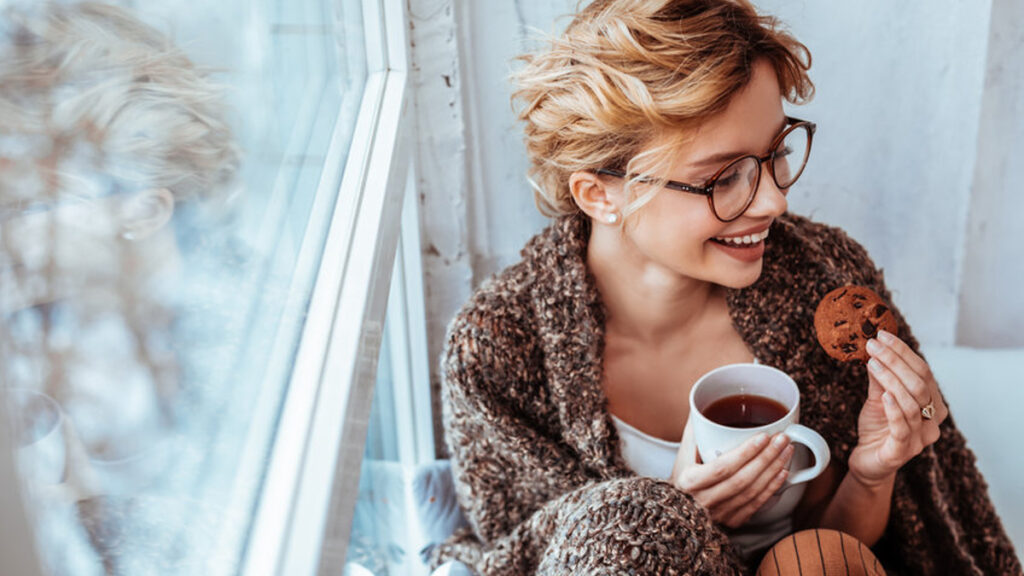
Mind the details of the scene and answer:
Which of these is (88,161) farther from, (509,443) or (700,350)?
(700,350)

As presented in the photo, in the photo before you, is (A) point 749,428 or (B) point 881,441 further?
(B) point 881,441

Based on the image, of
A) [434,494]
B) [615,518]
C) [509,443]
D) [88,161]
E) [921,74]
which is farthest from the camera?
[434,494]

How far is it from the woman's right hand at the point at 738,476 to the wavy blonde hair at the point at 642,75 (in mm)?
291

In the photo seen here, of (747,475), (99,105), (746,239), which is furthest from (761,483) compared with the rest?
(99,105)

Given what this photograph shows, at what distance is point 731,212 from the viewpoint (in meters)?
0.94

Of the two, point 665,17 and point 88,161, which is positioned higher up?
point 665,17

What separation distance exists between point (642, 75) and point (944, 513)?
0.71m

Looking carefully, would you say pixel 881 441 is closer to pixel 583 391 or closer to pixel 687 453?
pixel 687 453

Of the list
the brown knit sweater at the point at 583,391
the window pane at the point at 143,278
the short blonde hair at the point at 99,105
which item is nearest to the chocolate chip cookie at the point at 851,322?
the brown knit sweater at the point at 583,391

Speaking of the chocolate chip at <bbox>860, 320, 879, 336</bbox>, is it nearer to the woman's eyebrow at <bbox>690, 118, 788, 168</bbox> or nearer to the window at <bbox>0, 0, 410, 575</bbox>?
the woman's eyebrow at <bbox>690, 118, 788, 168</bbox>

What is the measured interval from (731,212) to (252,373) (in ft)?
1.81

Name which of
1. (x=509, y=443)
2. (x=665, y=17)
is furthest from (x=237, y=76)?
(x=509, y=443)

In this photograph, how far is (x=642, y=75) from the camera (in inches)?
36.5

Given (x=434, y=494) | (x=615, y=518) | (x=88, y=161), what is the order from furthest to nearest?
(x=434, y=494), (x=615, y=518), (x=88, y=161)
